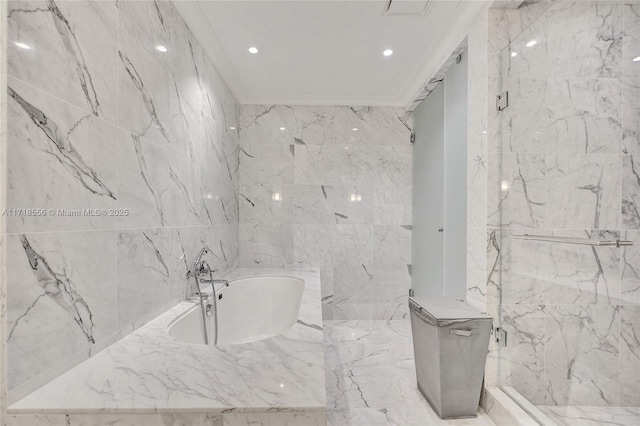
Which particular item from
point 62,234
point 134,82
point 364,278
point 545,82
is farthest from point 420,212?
point 62,234

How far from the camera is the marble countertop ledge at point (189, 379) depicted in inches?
35.9

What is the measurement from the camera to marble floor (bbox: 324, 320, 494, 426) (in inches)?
73.4

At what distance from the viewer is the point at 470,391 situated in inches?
72.8

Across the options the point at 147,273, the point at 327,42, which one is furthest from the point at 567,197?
the point at 147,273

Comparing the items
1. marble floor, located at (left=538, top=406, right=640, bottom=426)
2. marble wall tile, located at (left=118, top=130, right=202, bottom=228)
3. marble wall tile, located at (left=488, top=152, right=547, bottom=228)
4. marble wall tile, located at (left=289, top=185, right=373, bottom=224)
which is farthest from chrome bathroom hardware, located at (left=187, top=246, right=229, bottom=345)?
marble floor, located at (left=538, top=406, right=640, bottom=426)

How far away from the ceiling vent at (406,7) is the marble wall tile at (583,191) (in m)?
1.18

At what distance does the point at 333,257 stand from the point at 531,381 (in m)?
2.12

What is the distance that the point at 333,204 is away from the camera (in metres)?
3.63

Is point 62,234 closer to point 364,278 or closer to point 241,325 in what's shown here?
point 241,325

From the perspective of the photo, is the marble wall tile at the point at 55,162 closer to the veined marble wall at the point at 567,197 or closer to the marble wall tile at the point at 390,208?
the veined marble wall at the point at 567,197

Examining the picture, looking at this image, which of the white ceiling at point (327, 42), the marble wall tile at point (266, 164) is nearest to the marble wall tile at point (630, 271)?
the white ceiling at point (327, 42)

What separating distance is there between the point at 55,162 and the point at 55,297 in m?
0.46

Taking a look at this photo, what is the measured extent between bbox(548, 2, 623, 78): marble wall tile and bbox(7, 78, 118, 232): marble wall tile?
7.36ft

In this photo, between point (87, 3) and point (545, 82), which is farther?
point (545, 82)
